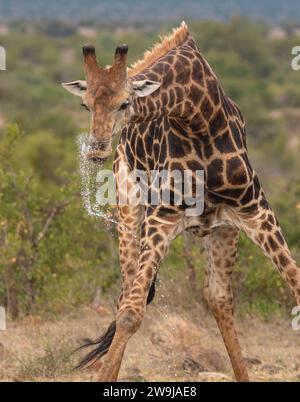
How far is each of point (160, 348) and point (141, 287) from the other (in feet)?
7.15

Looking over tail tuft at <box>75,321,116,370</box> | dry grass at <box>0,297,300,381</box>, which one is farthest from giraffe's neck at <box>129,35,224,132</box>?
dry grass at <box>0,297,300,381</box>

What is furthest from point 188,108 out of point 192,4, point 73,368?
point 192,4

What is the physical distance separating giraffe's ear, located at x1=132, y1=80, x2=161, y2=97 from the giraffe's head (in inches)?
1.1

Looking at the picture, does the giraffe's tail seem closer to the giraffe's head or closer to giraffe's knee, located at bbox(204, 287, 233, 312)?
giraffe's knee, located at bbox(204, 287, 233, 312)

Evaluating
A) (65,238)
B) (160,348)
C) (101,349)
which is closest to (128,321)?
(101,349)

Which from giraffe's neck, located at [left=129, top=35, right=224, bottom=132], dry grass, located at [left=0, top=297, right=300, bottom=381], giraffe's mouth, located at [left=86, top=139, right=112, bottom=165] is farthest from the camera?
dry grass, located at [left=0, top=297, right=300, bottom=381]

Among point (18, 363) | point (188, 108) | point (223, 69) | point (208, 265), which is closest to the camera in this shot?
point (188, 108)

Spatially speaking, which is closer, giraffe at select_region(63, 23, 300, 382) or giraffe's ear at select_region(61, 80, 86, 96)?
giraffe's ear at select_region(61, 80, 86, 96)

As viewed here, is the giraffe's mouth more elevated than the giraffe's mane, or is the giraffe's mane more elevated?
the giraffe's mane

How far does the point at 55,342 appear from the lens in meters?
8.25

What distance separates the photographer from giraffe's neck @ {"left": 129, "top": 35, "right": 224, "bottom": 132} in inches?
243

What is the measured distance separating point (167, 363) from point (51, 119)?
70.4 feet

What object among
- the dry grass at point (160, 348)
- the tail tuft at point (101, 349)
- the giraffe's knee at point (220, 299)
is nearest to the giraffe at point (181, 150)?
the giraffe's knee at point (220, 299)

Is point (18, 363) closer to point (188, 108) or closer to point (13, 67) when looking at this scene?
point (188, 108)
